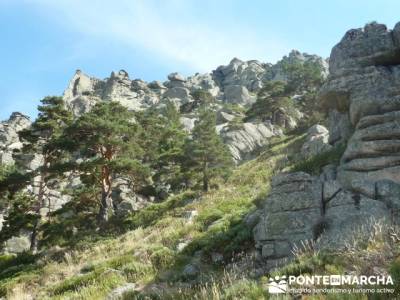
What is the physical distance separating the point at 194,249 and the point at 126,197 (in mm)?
25366

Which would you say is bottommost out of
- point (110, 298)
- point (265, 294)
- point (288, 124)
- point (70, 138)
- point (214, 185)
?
point (110, 298)

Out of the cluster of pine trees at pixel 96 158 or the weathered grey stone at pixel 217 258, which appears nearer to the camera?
the weathered grey stone at pixel 217 258

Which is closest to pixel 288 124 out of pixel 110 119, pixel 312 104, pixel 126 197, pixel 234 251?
pixel 312 104

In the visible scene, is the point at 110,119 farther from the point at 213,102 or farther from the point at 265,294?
the point at 213,102

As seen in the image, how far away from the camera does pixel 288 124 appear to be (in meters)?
64.8

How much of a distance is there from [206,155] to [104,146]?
26.5 ft

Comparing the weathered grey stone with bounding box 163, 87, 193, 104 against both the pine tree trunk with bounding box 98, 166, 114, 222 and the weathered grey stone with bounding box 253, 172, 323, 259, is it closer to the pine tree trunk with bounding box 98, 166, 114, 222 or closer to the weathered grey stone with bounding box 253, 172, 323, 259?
the pine tree trunk with bounding box 98, 166, 114, 222

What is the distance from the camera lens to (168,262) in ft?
51.1

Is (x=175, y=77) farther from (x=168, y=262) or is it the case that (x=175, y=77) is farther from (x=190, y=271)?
(x=190, y=271)

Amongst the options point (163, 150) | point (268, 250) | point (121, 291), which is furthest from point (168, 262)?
point (163, 150)

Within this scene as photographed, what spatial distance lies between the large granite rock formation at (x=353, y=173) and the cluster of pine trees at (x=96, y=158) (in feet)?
46.9

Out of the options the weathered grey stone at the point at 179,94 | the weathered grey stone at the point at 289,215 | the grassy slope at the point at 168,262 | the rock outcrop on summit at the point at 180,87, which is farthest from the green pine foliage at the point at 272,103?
the weathered grey stone at the point at 179,94

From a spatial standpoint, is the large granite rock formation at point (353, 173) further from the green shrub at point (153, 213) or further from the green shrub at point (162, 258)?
the green shrub at point (153, 213)

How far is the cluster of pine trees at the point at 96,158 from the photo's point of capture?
28.8m
